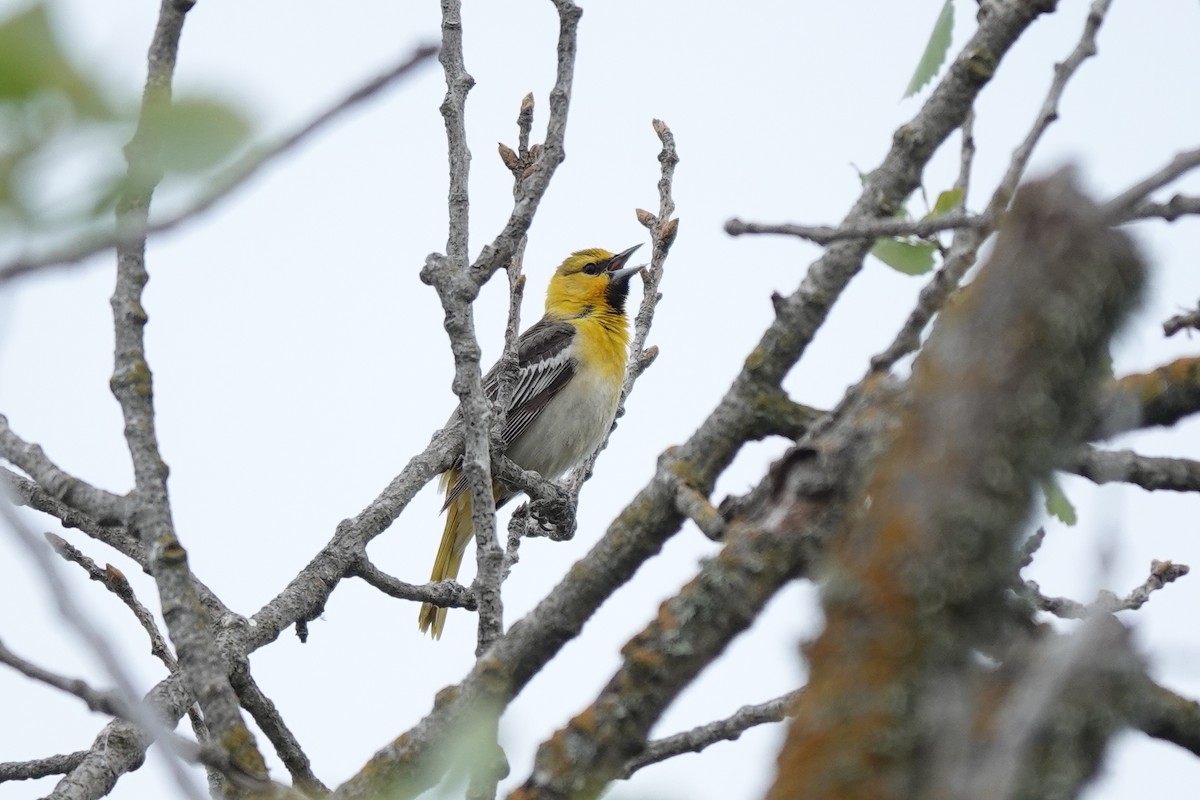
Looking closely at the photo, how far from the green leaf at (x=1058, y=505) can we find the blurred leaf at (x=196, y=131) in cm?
103

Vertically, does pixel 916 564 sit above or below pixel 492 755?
below

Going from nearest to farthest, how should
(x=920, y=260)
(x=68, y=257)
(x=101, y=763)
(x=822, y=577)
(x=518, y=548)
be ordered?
(x=68, y=257) < (x=822, y=577) < (x=920, y=260) < (x=101, y=763) < (x=518, y=548)

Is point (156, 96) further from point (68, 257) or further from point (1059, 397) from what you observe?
point (1059, 397)

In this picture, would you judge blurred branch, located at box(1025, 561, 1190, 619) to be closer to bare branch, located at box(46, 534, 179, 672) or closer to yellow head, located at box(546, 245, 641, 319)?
bare branch, located at box(46, 534, 179, 672)

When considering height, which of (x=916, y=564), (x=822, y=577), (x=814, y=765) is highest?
(x=822, y=577)

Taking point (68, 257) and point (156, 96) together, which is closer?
point (68, 257)

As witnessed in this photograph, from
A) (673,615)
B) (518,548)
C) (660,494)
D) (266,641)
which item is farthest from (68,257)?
(518,548)

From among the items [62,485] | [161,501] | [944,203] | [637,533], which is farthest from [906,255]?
[62,485]

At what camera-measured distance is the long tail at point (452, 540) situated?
27.5 feet

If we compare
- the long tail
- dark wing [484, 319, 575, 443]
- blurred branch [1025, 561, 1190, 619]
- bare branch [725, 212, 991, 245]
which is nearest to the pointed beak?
dark wing [484, 319, 575, 443]

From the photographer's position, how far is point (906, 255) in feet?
9.08

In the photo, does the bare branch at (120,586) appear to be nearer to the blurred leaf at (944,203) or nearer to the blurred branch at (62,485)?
the blurred branch at (62,485)

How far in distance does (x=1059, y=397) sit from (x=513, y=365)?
3.29m

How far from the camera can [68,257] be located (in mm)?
1331
